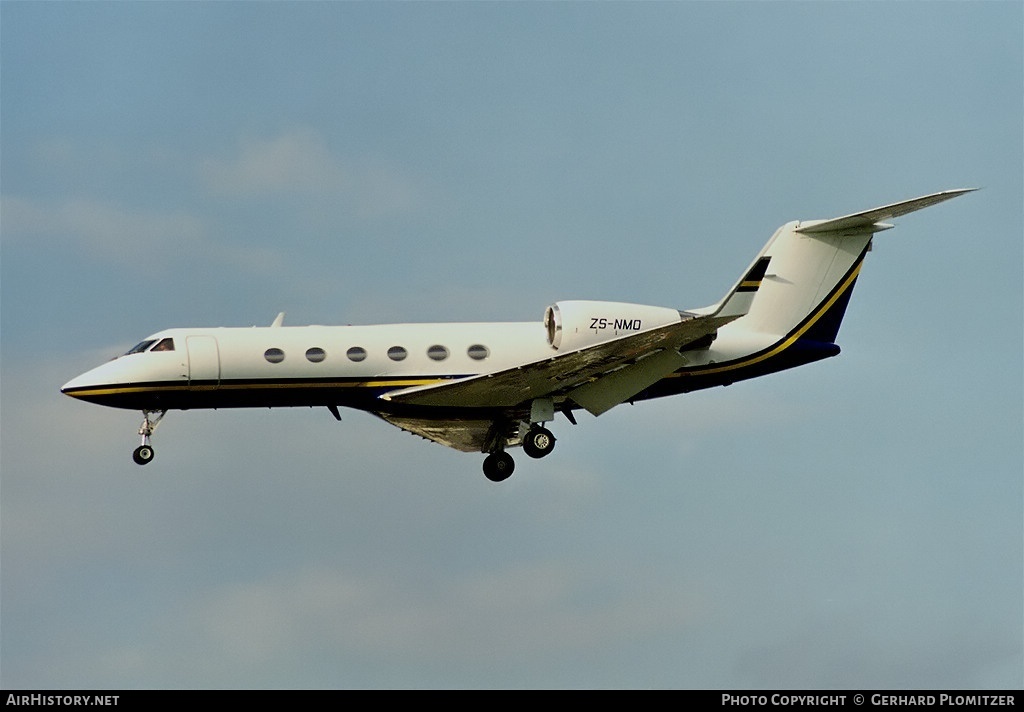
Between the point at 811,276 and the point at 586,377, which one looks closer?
the point at 586,377

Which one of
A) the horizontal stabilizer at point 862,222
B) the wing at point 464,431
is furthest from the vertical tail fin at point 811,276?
the wing at point 464,431

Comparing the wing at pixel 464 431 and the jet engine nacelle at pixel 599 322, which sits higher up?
the jet engine nacelle at pixel 599 322

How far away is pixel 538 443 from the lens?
35906 mm

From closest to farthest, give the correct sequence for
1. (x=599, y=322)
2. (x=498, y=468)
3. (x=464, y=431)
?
(x=599, y=322) → (x=498, y=468) → (x=464, y=431)

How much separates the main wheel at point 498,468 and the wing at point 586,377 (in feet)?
5.05

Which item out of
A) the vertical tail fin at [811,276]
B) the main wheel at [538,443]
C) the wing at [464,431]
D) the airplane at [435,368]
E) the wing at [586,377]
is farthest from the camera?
the vertical tail fin at [811,276]

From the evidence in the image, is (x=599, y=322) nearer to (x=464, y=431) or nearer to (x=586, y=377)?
(x=586, y=377)

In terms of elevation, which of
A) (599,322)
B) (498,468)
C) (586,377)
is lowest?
(498,468)

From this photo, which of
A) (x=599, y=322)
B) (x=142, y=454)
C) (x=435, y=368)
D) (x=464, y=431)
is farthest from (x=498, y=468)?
(x=142, y=454)

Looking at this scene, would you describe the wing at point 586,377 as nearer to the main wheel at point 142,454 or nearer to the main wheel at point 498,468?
the main wheel at point 498,468

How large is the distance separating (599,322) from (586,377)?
42.8 inches

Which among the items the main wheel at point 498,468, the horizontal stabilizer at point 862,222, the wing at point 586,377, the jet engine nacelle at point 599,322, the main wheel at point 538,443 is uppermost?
the horizontal stabilizer at point 862,222

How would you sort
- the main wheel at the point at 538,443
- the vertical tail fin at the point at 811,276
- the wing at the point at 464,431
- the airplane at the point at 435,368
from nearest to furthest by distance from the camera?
the airplane at the point at 435,368 < the main wheel at the point at 538,443 < the wing at the point at 464,431 < the vertical tail fin at the point at 811,276

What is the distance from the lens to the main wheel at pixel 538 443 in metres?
35.9
